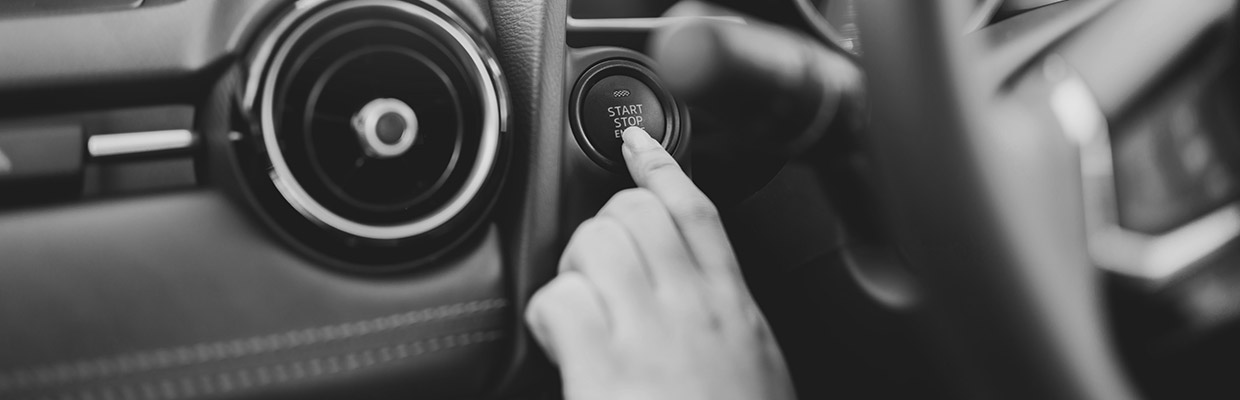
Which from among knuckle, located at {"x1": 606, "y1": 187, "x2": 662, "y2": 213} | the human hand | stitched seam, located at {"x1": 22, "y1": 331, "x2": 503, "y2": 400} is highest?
knuckle, located at {"x1": 606, "y1": 187, "x2": 662, "y2": 213}

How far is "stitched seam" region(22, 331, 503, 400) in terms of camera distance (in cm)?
75

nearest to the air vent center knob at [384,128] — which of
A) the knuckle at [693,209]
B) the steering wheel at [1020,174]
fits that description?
the knuckle at [693,209]

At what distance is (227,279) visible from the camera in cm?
81

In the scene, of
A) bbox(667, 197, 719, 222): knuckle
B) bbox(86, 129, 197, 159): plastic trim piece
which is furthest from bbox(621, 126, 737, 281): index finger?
bbox(86, 129, 197, 159): plastic trim piece

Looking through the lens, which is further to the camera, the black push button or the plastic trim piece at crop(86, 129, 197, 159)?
the black push button

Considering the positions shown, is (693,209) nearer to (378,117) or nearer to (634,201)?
(634,201)

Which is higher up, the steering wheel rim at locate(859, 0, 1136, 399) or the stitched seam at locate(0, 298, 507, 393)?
the steering wheel rim at locate(859, 0, 1136, 399)

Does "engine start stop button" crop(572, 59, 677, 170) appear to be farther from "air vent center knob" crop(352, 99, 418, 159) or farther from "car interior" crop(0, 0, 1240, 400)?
"air vent center knob" crop(352, 99, 418, 159)

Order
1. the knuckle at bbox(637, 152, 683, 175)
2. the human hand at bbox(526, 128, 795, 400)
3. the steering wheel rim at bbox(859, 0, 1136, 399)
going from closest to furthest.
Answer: the steering wheel rim at bbox(859, 0, 1136, 399), the human hand at bbox(526, 128, 795, 400), the knuckle at bbox(637, 152, 683, 175)

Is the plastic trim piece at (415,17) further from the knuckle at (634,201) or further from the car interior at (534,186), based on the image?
the knuckle at (634,201)

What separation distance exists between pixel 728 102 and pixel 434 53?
337 millimetres

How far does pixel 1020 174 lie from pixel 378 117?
1.82ft

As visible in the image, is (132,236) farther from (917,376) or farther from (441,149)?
(917,376)

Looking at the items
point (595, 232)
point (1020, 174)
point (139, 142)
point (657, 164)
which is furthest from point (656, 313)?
point (139, 142)
